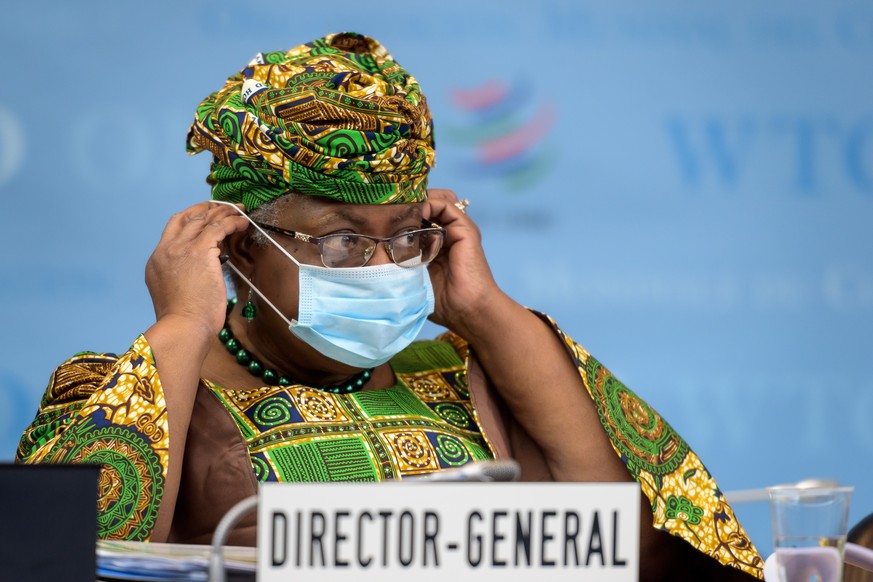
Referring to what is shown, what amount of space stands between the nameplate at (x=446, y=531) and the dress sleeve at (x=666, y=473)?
0.78 metres

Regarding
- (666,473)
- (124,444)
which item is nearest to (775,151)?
(666,473)

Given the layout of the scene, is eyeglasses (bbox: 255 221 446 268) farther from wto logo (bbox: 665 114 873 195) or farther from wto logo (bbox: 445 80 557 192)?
wto logo (bbox: 665 114 873 195)

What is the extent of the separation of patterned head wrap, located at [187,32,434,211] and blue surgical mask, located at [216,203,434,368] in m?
0.12

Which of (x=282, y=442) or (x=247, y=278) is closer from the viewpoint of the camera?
(x=282, y=442)

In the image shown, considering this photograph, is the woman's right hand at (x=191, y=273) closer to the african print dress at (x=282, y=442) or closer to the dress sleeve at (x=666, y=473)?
the african print dress at (x=282, y=442)

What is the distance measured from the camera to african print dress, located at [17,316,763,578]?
1.77 meters

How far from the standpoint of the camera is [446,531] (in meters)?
1.23

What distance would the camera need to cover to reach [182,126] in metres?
3.30

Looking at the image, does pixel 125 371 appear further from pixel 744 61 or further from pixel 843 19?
pixel 843 19

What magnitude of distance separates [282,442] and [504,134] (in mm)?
1556

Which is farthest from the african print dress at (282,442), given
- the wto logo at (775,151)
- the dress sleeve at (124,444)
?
the wto logo at (775,151)

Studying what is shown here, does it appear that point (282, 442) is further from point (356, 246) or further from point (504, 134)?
point (504, 134)

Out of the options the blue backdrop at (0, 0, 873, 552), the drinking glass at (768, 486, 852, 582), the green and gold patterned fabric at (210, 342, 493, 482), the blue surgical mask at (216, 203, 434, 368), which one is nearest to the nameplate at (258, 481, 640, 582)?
the drinking glass at (768, 486, 852, 582)

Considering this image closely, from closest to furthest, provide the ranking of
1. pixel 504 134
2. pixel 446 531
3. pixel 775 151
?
pixel 446 531 → pixel 504 134 → pixel 775 151
